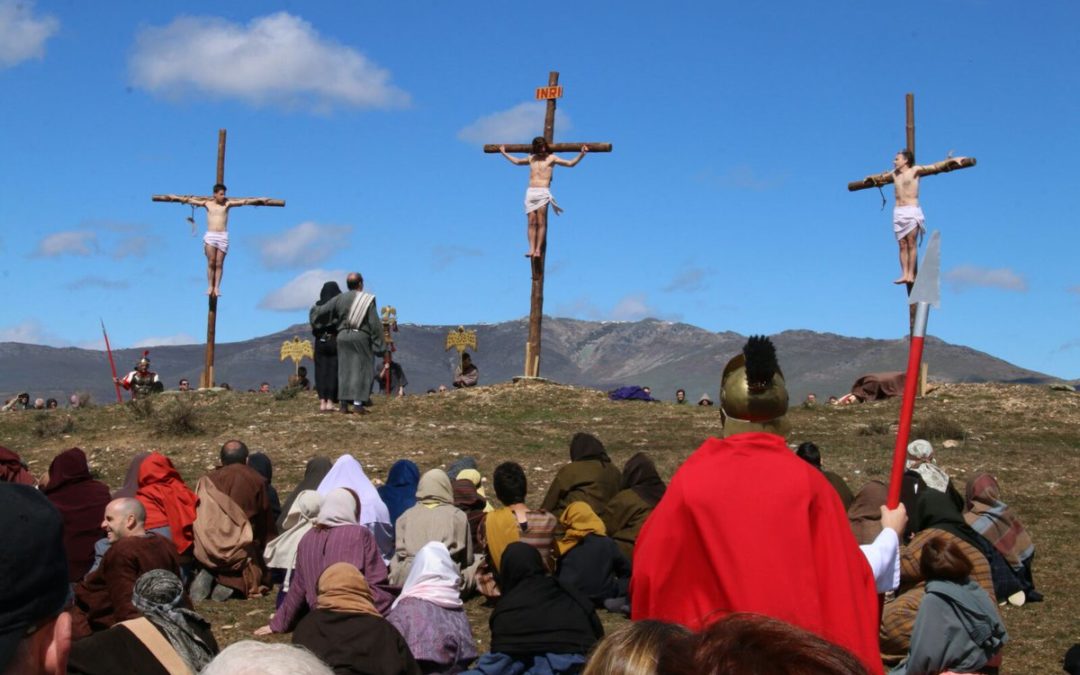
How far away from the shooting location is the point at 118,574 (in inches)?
261

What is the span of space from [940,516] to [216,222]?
47.9ft

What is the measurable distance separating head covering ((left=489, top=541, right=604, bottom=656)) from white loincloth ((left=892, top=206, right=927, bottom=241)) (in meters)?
12.0

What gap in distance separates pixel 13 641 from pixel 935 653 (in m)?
5.04

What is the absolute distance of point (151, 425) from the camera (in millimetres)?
16703

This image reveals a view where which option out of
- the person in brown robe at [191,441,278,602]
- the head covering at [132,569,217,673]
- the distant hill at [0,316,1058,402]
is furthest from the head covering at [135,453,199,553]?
the distant hill at [0,316,1058,402]

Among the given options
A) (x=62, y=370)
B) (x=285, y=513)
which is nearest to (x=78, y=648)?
(x=285, y=513)

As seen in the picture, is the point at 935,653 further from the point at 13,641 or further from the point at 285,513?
the point at 285,513

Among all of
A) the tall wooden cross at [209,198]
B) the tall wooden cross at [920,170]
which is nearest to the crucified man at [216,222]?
the tall wooden cross at [209,198]

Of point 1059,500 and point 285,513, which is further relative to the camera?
point 1059,500

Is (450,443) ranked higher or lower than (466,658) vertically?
higher

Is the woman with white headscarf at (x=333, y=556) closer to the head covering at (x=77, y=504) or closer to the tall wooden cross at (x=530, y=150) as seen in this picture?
the head covering at (x=77, y=504)

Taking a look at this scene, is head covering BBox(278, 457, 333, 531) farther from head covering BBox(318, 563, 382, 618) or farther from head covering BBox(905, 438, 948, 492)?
head covering BBox(905, 438, 948, 492)

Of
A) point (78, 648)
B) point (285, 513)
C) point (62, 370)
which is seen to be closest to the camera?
point (78, 648)

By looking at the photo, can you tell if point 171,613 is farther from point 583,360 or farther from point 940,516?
point 583,360
